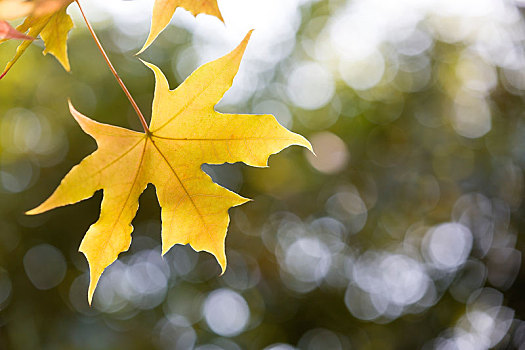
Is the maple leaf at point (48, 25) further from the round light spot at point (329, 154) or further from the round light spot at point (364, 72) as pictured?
the round light spot at point (364, 72)

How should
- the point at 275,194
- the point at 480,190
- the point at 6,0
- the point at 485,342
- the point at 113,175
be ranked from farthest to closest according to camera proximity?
the point at 275,194, the point at 480,190, the point at 485,342, the point at 113,175, the point at 6,0

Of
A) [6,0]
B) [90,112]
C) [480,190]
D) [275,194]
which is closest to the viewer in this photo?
[6,0]

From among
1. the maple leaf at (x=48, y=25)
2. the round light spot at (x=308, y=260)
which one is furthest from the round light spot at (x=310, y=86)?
the maple leaf at (x=48, y=25)

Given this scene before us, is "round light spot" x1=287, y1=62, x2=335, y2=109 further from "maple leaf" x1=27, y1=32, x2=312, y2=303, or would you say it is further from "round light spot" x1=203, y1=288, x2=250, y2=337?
"maple leaf" x1=27, y1=32, x2=312, y2=303

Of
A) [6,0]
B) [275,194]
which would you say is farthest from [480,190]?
[6,0]

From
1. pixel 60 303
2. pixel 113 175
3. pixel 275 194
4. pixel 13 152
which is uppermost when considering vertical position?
pixel 113 175

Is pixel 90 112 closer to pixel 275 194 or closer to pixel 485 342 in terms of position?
pixel 275 194

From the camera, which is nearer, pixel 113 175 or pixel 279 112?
pixel 113 175
